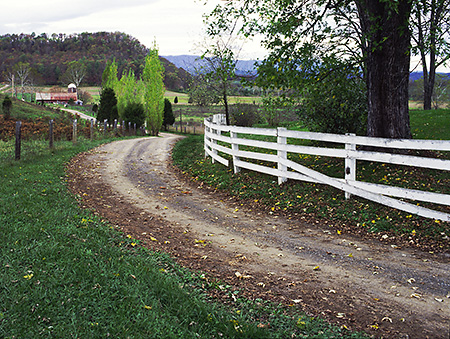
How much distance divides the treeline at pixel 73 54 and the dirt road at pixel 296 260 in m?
136

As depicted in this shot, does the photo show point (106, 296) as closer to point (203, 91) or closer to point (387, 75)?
point (387, 75)

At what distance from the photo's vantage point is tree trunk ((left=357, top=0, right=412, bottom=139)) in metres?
9.07

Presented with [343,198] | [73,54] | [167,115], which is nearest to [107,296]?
[343,198]

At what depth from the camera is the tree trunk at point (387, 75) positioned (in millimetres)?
9070

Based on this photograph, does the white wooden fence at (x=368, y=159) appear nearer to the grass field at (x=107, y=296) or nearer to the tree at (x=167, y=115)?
the grass field at (x=107, y=296)

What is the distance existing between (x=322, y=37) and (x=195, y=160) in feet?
21.5

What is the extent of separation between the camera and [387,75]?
30.9ft

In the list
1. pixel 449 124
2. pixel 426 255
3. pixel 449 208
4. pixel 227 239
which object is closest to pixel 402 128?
pixel 449 208

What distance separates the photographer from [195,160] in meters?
14.8

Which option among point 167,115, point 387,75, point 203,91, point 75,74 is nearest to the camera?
point 387,75

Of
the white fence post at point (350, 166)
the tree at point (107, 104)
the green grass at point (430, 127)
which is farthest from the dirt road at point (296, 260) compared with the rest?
the tree at point (107, 104)

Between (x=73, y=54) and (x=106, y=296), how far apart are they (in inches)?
7530

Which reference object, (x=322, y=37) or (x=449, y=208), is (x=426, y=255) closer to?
(x=449, y=208)

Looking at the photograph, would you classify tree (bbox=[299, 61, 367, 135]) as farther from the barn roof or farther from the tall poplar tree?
the barn roof
